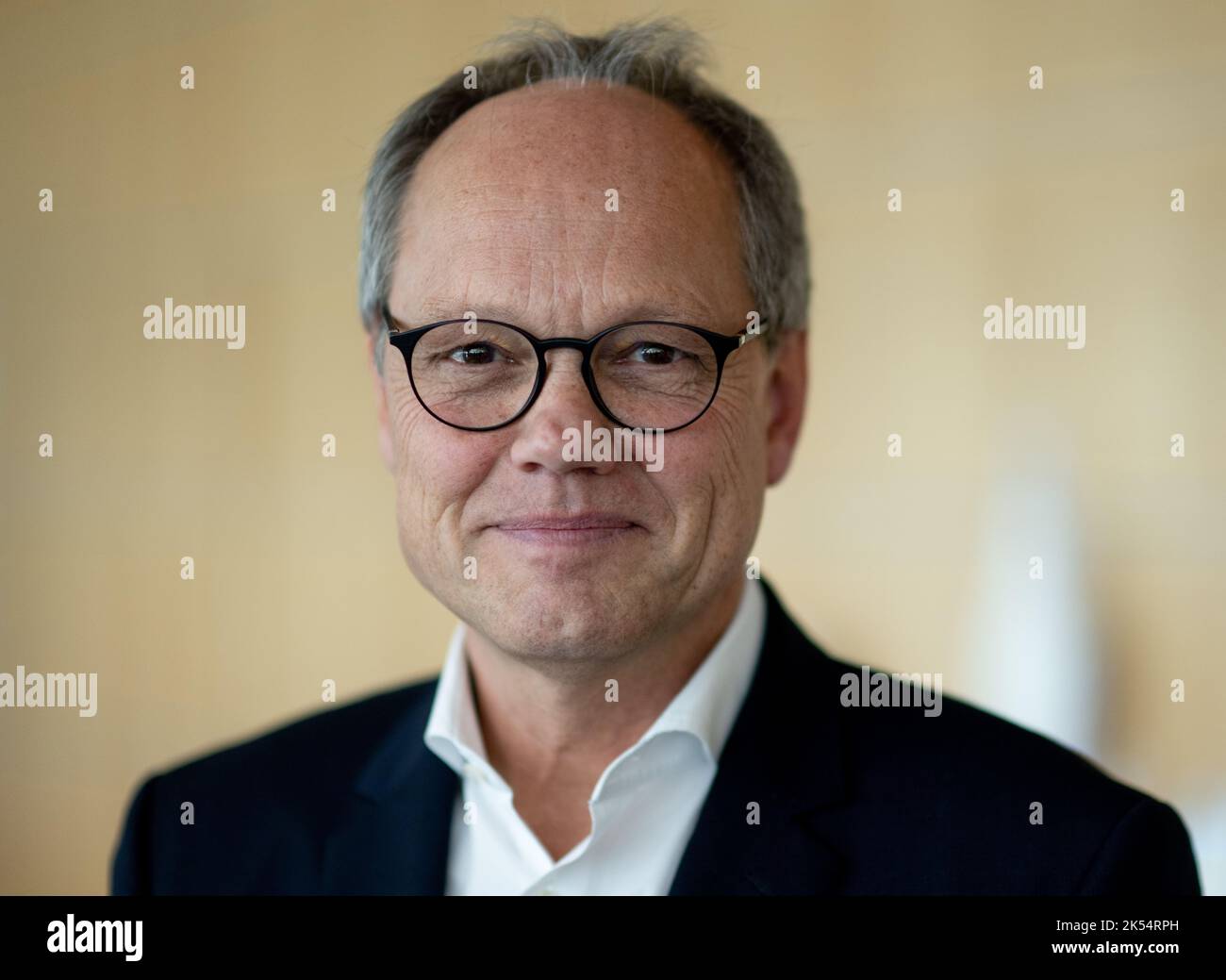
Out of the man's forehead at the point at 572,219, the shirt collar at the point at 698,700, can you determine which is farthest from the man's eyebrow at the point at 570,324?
the shirt collar at the point at 698,700

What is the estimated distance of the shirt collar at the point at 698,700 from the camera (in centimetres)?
145

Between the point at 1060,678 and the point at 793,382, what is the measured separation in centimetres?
155

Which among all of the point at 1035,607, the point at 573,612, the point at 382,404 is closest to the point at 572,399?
the point at 573,612

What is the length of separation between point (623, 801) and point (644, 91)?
37.0 inches

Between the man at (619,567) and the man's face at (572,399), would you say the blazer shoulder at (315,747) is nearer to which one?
the man at (619,567)

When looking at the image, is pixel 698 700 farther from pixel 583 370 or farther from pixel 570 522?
pixel 583 370

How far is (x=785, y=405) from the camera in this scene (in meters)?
1.61

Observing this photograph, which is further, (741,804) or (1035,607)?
(1035,607)

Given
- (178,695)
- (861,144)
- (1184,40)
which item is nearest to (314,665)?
(178,695)

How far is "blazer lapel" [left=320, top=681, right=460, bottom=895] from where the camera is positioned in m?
1.47

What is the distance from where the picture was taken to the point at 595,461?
129 centimetres

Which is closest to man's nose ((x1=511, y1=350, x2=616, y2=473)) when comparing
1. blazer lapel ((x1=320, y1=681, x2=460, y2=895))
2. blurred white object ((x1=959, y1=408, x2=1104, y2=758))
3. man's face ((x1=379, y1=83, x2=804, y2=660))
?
man's face ((x1=379, y1=83, x2=804, y2=660))

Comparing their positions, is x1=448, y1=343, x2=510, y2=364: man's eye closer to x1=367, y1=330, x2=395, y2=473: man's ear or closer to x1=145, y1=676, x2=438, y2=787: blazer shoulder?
x1=367, y1=330, x2=395, y2=473: man's ear

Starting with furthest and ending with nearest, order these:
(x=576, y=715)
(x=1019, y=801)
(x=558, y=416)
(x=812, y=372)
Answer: (x=812, y=372)
(x=576, y=715)
(x=1019, y=801)
(x=558, y=416)
